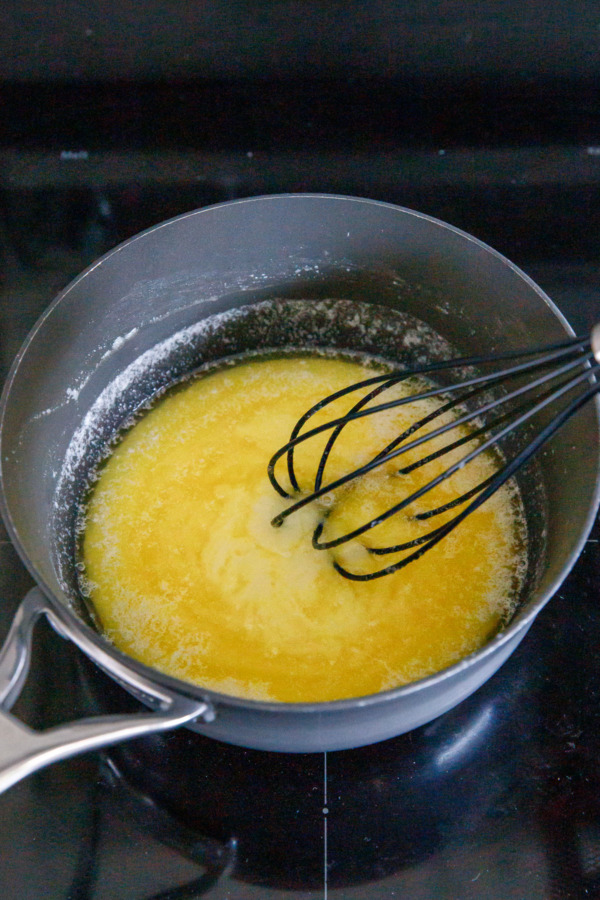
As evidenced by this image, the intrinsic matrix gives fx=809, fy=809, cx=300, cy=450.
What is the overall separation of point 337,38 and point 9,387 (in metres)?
0.76

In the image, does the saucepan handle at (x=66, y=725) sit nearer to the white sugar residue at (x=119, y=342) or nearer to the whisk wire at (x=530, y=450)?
the whisk wire at (x=530, y=450)

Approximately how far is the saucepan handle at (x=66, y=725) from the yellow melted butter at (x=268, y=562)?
9.4 inches

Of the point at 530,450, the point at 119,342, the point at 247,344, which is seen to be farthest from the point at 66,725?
the point at 247,344

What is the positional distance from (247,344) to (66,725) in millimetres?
750

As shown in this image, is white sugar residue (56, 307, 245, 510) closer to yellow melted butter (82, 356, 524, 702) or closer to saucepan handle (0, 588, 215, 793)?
yellow melted butter (82, 356, 524, 702)

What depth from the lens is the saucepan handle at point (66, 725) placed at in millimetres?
624

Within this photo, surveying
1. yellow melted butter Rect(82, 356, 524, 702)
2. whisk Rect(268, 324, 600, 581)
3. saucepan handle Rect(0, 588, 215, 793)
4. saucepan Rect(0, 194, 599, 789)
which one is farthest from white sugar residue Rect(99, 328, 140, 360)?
saucepan handle Rect(0, 588, 215, 793)

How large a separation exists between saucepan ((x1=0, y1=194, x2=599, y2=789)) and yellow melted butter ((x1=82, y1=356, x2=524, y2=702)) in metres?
0.05

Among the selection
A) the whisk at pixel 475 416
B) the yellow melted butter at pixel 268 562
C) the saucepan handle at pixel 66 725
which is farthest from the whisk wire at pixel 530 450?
the saucepan handle at pixel 66 725

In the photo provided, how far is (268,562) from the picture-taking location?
1.03 metres

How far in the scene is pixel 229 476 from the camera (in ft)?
3.70

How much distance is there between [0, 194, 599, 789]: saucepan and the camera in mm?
705

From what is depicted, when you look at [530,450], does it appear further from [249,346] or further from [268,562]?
[249,346]

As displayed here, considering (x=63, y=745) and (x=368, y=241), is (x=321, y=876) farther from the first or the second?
(x=368, y=241)
